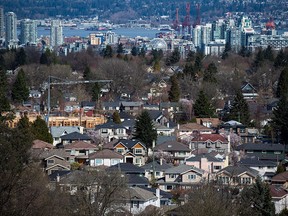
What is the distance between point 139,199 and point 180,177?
88.8 inches

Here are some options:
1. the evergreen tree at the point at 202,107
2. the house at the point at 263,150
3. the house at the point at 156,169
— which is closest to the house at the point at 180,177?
the house at the point at 156,169

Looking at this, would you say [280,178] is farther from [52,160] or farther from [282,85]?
[282,85]

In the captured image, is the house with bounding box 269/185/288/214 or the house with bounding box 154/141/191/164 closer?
the house with bounding box 269/185/288/214

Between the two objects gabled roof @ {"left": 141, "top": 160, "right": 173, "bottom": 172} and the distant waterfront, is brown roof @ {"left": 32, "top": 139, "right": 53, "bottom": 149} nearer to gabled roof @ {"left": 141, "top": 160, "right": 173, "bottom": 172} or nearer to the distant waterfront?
gabled roof @ {"left": 141, "top": 160, "right": 173, "bottom": 172}

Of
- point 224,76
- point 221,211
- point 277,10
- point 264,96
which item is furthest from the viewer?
point 277,10

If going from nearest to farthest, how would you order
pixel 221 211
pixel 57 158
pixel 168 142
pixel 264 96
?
1. pixel 221 211
2. pixel 57 158
3. pixel 168 142
4. pixel 264 96

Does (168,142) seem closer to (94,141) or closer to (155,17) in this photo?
(94,141)

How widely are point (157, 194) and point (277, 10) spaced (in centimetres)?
8034

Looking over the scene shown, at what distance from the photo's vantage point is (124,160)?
18.0 metres

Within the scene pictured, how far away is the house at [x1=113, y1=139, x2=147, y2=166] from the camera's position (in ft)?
60.2

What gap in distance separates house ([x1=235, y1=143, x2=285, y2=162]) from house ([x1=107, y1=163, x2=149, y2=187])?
2.41m

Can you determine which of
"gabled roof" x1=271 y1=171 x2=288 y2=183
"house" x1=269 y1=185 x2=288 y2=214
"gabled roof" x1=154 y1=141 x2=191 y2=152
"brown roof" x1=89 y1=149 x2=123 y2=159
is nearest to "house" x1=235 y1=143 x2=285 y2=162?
"gabled roof" x1=154 y1=141 x2=191 y2=152

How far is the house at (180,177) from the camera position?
16.1 metres

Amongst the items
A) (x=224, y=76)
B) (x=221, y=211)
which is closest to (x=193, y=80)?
(x=224, y=76)
